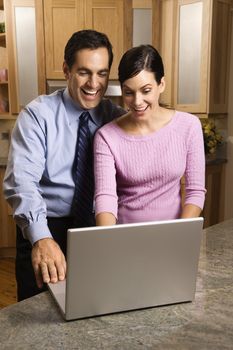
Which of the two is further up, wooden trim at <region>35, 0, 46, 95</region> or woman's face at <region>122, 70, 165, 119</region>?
wooden trim at <region>35, 0, 46, 95</region>

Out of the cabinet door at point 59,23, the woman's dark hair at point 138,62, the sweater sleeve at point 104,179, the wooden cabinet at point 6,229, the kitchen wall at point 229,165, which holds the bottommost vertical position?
the wooden cabinet at point 6,229

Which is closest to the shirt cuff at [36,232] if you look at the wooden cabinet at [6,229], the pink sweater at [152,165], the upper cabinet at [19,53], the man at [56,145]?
the man at [56,145]

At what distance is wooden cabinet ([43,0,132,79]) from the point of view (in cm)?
328

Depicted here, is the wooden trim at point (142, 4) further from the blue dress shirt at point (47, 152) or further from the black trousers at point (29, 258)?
the black trousers at point (29, 258)

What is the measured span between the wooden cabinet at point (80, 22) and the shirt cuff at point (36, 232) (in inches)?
96.0

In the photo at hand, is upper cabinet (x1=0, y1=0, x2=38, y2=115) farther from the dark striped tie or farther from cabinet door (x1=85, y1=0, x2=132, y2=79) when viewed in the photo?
the dark striped tie

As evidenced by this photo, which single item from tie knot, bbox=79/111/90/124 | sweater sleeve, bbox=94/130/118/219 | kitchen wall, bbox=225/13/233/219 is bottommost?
kitchen wall, bbox=225/13/233/219

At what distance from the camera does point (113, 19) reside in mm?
3328

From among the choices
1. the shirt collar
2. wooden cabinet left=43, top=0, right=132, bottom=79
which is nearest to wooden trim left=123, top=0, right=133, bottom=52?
wooden cabinet left=43, top=0, right=132, bottom=79

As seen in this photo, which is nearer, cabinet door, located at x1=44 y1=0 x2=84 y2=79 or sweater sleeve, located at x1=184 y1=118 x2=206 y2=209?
sweater sleeve, located at x1=184 y1=118 x2=206 y2=209

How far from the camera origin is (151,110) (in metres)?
1.31

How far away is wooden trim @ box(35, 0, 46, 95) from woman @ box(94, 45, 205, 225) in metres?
2.13

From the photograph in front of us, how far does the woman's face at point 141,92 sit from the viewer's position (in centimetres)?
123

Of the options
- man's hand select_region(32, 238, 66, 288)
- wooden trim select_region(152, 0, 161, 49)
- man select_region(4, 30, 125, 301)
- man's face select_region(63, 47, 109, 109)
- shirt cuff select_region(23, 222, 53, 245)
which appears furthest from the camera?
wooden trim select_region(152, 0, 161, 49)
